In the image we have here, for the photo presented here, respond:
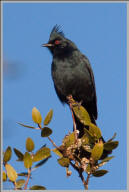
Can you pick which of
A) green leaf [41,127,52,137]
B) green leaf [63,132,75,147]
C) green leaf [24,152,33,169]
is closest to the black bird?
green leaf [63,132,75,147]

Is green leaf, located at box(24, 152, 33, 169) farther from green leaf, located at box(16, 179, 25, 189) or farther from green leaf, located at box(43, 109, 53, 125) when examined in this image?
green leaf, located at box(43, 109, 53, 125)

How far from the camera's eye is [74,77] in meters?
5.32

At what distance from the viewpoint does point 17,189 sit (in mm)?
2160

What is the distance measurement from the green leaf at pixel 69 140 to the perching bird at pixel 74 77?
235 centimetres

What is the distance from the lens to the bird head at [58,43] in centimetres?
595

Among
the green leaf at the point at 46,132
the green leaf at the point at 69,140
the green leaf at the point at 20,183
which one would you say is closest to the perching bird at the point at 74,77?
the green leaf at the point at 69,140

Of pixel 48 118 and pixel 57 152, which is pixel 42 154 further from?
pixel 57 152

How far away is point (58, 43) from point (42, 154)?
155 inches

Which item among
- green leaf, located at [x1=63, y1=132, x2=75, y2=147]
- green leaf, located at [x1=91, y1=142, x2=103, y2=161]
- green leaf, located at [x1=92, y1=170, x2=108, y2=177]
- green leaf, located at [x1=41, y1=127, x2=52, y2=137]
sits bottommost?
green leaf, located at [x1=92, y1=170, x2=108, y2=177]

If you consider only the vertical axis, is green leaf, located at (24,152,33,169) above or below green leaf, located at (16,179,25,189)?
above

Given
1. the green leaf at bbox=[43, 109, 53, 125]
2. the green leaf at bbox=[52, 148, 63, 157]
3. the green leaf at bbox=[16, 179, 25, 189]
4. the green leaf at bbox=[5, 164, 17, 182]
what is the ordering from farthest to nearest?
1. the green leaf at bbox=[52, 148, 63, 157]
2. the green leaf at bbox=[43, 109, 53, 125]
3. the green leaf at bbox=[5, 164, 17, 182]
4. the green leaf at bbox=[16, 179, 25, 189]

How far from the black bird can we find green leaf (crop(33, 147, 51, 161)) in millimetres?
2624

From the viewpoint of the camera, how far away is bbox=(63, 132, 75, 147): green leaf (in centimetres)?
295

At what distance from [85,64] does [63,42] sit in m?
0.79
